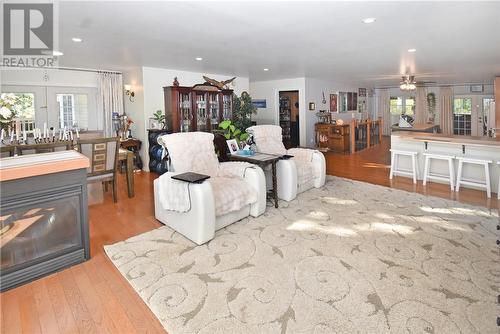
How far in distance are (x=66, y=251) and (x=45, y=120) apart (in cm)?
504

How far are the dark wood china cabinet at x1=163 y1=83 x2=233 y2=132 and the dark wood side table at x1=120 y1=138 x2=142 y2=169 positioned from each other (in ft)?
2.84

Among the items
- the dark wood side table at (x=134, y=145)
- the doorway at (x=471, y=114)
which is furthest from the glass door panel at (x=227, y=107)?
the doorway at (x=471, y=114)

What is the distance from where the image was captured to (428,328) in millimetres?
1775

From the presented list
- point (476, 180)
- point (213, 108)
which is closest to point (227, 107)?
point (213, 108)

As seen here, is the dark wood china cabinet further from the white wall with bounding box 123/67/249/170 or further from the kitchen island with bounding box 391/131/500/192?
the kitchen island with bounding box 391/131/500/192

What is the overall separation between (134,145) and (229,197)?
3976mm

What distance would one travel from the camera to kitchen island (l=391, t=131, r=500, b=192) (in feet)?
14.8

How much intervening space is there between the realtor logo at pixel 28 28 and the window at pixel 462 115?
1340cm

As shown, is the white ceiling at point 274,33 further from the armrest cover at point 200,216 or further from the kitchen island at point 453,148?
the armrest cover at point 200,216

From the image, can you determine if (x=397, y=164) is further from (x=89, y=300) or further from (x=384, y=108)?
(x=384, y=108)

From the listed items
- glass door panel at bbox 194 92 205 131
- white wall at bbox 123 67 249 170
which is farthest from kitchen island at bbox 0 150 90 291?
glass door panel at bbox 194 92 205 131

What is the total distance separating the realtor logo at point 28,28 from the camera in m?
2.72

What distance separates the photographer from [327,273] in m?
2.39

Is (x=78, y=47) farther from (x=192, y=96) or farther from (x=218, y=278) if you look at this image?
(x=218, y=278)
